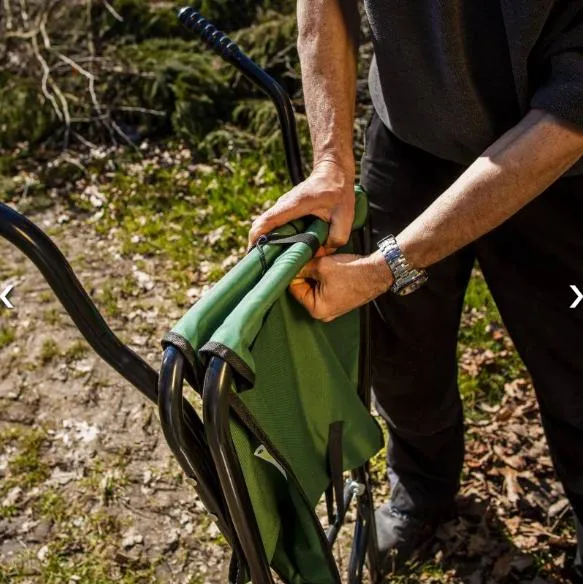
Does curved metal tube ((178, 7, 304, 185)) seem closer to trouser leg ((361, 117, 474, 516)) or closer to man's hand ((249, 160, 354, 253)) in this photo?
man's hand ((249, 160, 354, 253))

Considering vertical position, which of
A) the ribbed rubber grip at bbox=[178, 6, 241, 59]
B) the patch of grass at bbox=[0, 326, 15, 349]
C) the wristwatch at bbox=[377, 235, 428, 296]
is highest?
the patch of grass at bbox=[0, 326, 15, 349]

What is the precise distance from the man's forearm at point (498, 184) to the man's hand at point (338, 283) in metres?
0.08

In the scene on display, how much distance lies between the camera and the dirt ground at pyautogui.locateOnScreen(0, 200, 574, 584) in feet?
9.32

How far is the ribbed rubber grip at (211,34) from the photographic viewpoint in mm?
1830

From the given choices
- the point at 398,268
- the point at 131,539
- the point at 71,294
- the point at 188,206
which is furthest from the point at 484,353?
the point at 71,294

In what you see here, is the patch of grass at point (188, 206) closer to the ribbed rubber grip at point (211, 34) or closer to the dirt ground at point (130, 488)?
the dirt ground at point (130, 488)

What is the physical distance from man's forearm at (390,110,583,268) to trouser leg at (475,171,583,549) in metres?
0.36

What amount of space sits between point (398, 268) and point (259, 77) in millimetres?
613

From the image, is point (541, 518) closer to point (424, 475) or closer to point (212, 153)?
point (424, 475)

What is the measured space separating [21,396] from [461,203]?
2.91m

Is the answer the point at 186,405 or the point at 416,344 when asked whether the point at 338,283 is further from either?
the point at 416,344

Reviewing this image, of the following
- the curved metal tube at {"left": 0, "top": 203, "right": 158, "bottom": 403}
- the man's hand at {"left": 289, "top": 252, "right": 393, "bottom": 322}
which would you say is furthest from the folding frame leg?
the man's hand at {"left": 289, "top": 252, "right": 393, "bottom": 322}

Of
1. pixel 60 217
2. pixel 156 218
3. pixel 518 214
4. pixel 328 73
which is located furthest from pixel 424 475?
pixel 60 217

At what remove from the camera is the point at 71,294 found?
116 cm
